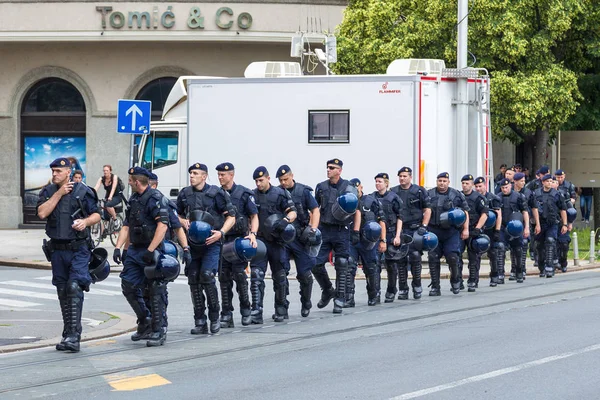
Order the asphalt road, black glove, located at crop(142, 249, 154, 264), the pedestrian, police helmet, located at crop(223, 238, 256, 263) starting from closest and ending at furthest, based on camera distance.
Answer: the asphalt road → black glove, located at crop(142, 249, 154, 264) → police helmet, located at crop(223, 238, 256, 263) → the pedestrian

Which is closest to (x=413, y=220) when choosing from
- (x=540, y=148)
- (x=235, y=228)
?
(x=235, y=228)

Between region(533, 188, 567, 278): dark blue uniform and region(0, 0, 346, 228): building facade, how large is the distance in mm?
11623

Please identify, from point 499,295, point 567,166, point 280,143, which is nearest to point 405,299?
point 499,295

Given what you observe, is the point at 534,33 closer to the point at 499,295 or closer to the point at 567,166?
the point at 567,166

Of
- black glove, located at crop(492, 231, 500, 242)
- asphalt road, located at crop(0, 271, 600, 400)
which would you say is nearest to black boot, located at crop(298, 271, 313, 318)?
asphalt road, located at crop(0, 271, 600, 400)

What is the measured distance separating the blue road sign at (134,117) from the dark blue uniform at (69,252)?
10.5 m

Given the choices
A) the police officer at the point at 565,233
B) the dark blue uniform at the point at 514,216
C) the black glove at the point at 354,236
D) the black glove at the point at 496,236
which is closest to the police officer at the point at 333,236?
the black glove at the point at 354,236

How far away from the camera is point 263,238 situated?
14.5 meters

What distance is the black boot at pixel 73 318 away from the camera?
11945 mm

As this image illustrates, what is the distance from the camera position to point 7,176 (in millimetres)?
33500

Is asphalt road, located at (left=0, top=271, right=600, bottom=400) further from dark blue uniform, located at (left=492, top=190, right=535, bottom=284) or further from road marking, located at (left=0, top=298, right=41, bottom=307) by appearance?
dark blue uniform, located at (left=492, top=190, right=535, bottom=284)

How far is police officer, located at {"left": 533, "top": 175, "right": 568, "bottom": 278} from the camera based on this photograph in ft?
70.2

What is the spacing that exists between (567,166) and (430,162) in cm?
669

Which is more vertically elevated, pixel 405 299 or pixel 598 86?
pixel 598 86
